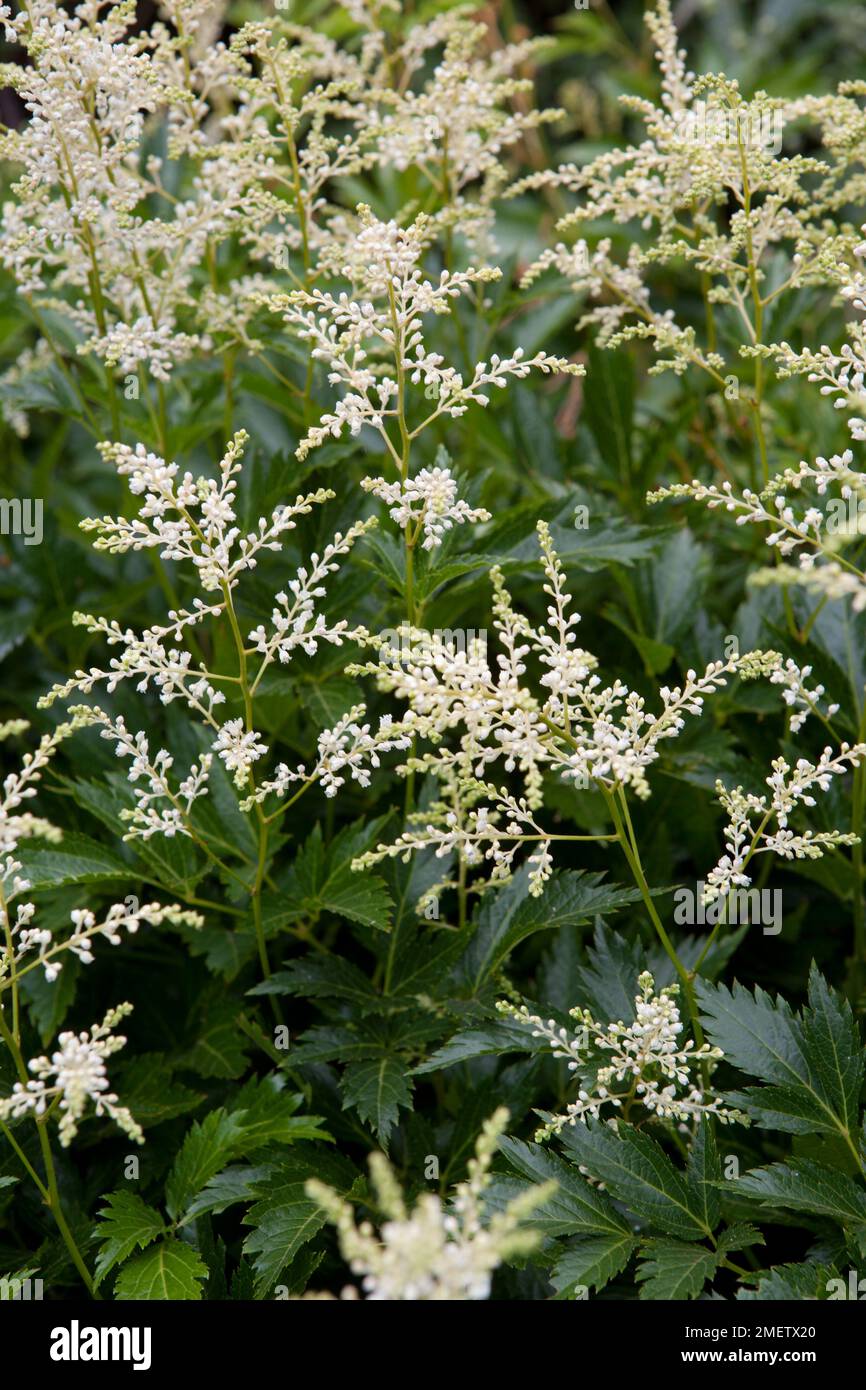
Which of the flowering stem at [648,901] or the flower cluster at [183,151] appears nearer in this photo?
the flowering stem at [648,901]

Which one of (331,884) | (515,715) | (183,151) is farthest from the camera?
(183,151)

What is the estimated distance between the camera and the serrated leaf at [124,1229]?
1942 millimetres

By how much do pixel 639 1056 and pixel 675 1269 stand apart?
288mm

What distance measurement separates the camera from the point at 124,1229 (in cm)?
200

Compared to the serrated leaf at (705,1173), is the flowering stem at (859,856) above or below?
above

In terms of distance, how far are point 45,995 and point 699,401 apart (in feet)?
6.78

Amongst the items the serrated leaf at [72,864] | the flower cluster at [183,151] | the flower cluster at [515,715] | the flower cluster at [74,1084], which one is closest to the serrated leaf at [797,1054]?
the flower cluster at [515,715]

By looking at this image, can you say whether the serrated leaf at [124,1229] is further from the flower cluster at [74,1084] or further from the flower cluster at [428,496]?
the flower cluster at [428,496]

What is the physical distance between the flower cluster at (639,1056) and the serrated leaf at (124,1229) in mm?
629

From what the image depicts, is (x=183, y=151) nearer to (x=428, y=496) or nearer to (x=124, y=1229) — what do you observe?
(x=428, y=496)

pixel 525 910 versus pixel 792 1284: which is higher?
pixel 525 910
